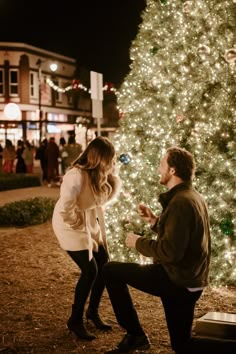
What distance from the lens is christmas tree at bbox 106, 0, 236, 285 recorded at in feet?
23.7

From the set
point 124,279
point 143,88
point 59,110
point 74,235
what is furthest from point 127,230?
point 59,110

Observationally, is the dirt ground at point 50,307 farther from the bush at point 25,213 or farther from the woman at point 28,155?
the woman at point 28,155

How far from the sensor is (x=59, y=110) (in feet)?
189

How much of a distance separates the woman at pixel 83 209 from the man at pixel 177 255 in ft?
2.22

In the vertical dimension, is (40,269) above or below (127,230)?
below

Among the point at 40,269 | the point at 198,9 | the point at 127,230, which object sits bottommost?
the point at 40,269

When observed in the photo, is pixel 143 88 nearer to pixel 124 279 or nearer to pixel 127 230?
pixel 127 230

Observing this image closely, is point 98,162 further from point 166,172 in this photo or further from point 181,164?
point 181,164

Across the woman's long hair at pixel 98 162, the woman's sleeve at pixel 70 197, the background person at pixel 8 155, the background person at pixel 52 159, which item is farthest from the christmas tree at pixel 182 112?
the background person at pixel 8 155

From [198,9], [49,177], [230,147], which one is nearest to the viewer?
[230,147]

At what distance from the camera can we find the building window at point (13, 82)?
50.9 m

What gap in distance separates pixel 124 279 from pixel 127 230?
10.8ft

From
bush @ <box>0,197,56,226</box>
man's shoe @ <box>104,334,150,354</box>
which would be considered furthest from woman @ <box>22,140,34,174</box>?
man's shoe @ <box>104,334,150,354</box>

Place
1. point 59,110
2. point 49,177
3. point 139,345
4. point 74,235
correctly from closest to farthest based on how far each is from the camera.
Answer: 1. point 139,345
2. point 74,235
3. point 49,177
4. point 59,110
